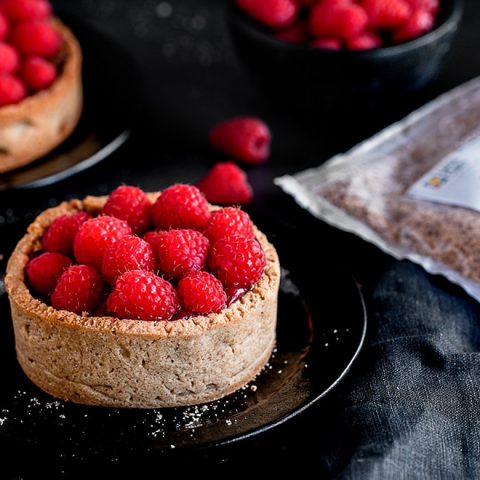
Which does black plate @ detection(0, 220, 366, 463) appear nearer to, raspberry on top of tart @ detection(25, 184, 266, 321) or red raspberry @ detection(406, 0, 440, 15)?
raspberry on top of tart @ detection(25, 184, 266, 321)

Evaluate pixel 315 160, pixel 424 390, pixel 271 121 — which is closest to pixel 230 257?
pixel 424 390

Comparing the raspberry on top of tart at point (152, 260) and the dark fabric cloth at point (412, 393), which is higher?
the raspberry on top of tart at point (152, 260)

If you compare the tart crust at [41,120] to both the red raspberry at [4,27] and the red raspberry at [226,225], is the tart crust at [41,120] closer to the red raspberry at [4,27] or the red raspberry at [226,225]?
the red raspberry at [4,27]

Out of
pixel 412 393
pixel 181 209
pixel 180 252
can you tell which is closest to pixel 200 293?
pixel 180 252

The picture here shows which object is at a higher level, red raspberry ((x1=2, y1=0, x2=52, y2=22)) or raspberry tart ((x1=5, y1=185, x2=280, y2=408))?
red raspberry ((x1=2, y1=0, x2=52, y2=22))

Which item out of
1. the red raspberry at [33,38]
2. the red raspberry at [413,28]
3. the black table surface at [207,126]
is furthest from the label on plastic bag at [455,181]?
the red raspberry at [33,38]

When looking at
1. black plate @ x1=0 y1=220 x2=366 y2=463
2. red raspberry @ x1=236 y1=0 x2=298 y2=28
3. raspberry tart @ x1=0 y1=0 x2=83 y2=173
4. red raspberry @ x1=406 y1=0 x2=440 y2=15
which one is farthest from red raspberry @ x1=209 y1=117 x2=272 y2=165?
black plate @ x1=0 y1=220 x2=366 y2=463

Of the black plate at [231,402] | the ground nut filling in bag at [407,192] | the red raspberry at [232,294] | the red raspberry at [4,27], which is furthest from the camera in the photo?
the red raspberry at [4,27]
